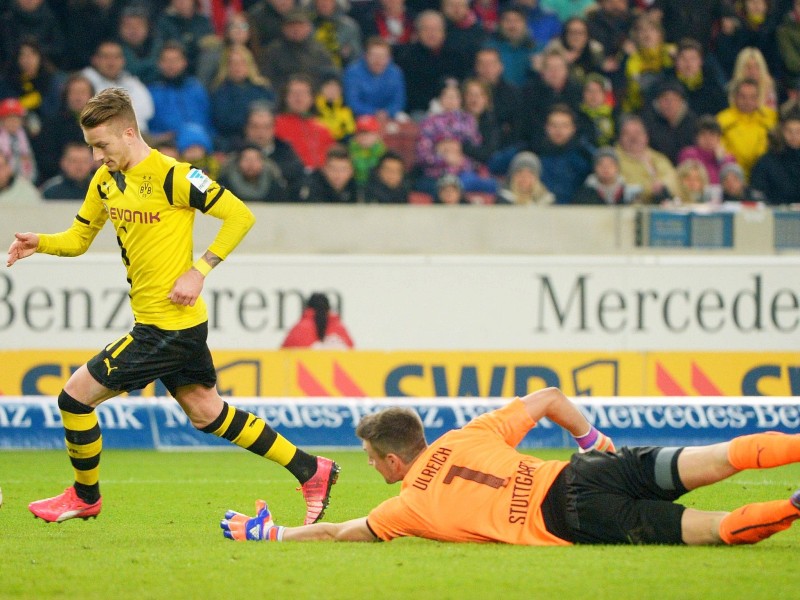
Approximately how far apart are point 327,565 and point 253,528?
818mm

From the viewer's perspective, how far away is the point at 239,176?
12.8 meters

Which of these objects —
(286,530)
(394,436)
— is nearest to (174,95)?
(286,530)

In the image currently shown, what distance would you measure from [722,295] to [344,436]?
144 inches

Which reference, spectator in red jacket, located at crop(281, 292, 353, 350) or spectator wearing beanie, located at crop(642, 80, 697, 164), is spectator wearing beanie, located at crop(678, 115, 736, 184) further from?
spectator in red jacket, located at crop(281, 292, 353, 350)

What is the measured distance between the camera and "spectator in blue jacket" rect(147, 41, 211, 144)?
44.8 feet

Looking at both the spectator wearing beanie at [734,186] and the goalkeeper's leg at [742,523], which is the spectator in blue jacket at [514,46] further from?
the goalkeeper's leg at [742,523]

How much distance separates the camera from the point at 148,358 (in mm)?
6492

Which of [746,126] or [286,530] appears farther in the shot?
[746,126]

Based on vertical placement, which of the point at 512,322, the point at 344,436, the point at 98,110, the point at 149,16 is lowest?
the point at 344,436

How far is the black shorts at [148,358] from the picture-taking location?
6473mm

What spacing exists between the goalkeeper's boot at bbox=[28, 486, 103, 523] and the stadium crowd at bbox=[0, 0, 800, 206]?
6299mm

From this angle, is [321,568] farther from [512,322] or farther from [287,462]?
[512,322]

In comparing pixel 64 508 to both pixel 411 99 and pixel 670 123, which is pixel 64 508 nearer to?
pixel 411 99

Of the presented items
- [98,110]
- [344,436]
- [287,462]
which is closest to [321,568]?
[287,462]
